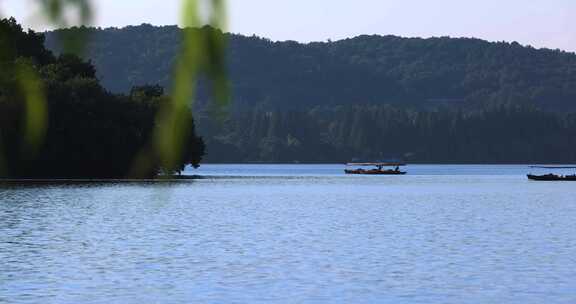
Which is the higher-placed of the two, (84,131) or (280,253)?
(84,131)

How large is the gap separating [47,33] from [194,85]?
53cm

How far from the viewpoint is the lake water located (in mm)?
44406

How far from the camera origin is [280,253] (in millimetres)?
66500

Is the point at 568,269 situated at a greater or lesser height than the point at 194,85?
lesser

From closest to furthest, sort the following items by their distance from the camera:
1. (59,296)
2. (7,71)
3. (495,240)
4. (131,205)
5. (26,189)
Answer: (7,71) < (59,296) < (495,240) < (131,205) < (26,189)

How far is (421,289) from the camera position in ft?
150

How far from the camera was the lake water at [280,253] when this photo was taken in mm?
44406

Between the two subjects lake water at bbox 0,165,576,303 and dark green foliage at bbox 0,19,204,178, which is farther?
dark green foliage at bbox 0,19,204,178

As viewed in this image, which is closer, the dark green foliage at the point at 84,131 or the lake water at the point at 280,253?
the lake water at the point at 280,253

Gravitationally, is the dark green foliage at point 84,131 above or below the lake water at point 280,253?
above

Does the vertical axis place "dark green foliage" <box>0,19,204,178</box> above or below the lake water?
above

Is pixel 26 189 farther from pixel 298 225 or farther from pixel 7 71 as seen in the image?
pixel 7 71

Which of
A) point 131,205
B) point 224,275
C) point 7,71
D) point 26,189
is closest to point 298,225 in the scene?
point 131,205

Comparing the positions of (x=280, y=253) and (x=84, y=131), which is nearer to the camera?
(x=280, y=253)
